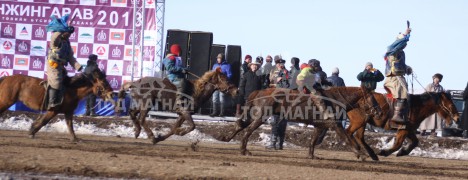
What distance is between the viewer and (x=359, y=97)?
20219mm

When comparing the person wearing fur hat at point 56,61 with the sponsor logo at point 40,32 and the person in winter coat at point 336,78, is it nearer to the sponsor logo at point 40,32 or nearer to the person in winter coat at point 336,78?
the person in winter coat at point 336,78

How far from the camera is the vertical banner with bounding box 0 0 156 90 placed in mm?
30844

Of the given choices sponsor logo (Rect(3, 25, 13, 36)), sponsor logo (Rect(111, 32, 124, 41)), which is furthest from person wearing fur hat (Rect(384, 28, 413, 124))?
sponsor logo (Rect(3, 25, 13, 36))

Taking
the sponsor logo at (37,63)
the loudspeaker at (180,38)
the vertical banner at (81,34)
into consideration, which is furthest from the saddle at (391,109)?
the sponsor logo at (37,63)

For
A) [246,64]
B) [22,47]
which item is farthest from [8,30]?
[246,64]

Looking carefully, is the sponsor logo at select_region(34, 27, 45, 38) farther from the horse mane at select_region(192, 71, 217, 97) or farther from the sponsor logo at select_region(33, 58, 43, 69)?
the horse mane at select_region(192, 71, 217, 97)

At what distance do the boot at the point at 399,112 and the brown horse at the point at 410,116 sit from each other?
0.45 feet

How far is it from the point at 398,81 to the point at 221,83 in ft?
13.5

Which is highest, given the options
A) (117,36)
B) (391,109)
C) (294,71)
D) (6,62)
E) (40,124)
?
(117,36)

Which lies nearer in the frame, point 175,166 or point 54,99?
point 175,166

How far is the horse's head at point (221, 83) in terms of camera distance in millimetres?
22094

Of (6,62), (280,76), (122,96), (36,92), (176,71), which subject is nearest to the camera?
(36,92)

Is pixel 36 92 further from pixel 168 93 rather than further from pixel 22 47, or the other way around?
pixel 22 47

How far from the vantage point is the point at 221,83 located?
22.2 meters
